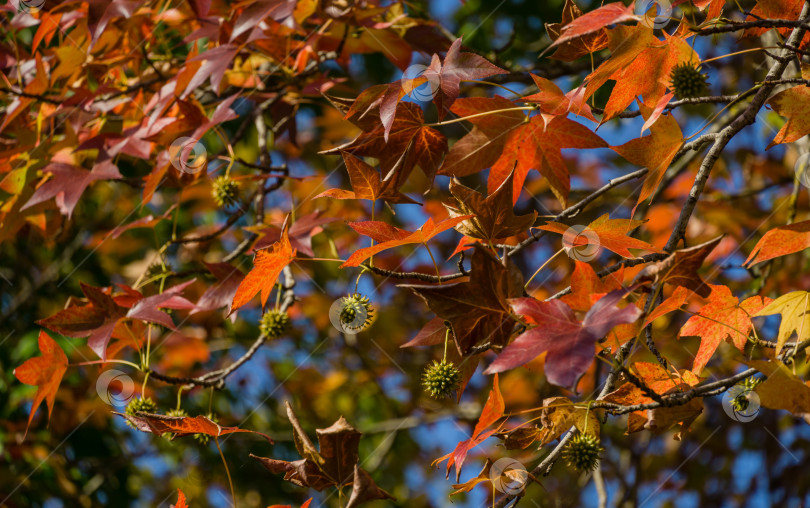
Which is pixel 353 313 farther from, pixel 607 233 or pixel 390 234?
pixel 607 233

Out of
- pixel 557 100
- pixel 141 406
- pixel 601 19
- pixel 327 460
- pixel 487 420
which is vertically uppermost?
pixel 601 19

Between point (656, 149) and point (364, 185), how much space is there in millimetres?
522

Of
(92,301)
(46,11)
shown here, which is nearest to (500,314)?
(92,301)

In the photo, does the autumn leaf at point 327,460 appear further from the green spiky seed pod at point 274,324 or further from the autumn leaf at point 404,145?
the green spiky seed pod at point 274,324

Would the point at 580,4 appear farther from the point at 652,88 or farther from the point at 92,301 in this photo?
the point at 92,301

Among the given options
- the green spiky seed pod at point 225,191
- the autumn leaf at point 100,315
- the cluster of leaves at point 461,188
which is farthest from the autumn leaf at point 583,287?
the green spiky seed pod at point 225,191

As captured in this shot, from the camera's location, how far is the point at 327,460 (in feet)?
4.04

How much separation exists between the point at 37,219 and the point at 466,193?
157 cm

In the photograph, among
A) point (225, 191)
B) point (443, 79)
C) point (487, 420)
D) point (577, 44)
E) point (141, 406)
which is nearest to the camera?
point (487, 420)

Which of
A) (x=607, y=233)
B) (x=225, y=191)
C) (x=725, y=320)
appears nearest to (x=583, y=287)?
(x=607, y=233)

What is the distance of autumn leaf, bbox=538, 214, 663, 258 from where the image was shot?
1.15 m

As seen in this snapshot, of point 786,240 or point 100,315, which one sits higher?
point 786,240

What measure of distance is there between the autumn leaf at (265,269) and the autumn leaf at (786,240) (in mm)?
838

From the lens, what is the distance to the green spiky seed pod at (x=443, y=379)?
1.31 m
